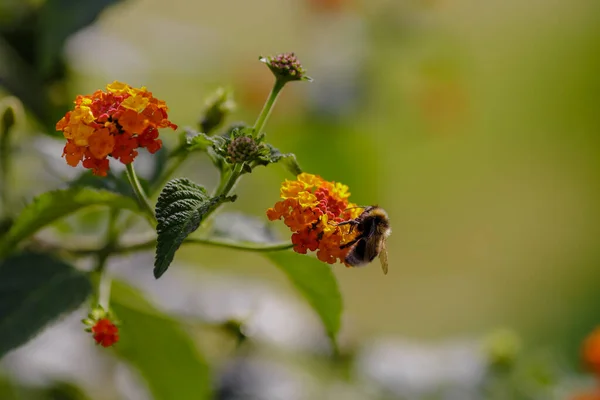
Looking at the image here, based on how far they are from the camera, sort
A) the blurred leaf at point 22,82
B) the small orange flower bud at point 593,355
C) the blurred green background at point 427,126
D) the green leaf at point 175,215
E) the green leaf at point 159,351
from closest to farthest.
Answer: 1. the green leaf at point 175,215
2. the green leaf at point 159,351
3. the blurred leaf at point 22,82
4. the small orange flower bud at point 593,355
5. the blurred green background at point 427,126

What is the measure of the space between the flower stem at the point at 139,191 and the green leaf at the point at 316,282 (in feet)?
0.33

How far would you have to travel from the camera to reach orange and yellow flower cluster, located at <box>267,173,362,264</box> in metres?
0.57

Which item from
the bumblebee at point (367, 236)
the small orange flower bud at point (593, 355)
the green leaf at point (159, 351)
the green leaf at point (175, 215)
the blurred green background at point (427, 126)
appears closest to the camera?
the green leaf at point (175, 215)

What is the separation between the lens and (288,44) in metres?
2.49

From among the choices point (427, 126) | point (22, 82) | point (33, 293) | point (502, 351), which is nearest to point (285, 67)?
point (33, 293)

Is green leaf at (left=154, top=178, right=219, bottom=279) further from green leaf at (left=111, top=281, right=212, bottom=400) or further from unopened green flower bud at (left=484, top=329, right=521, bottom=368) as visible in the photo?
unopened green flower bud at (left=484, top=329, right=521, bottom=368)

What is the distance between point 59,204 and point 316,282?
0.21 metres

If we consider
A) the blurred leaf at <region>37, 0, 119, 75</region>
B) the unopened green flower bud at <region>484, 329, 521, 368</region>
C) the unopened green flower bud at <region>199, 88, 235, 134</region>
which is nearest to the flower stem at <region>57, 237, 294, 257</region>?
the unopened green flower bud at <region>199, 88, 235, 134</region>

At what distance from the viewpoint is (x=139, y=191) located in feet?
2.06

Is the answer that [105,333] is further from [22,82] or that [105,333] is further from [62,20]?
[22,82]

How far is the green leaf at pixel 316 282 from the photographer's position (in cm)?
66

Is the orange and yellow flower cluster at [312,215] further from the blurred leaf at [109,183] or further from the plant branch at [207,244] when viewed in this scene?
the blurred leaf at [109,183]

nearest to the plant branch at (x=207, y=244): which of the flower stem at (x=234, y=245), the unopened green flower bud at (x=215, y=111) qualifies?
the flower stem at (x=234, y=245)

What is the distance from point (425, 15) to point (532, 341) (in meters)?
1.71
